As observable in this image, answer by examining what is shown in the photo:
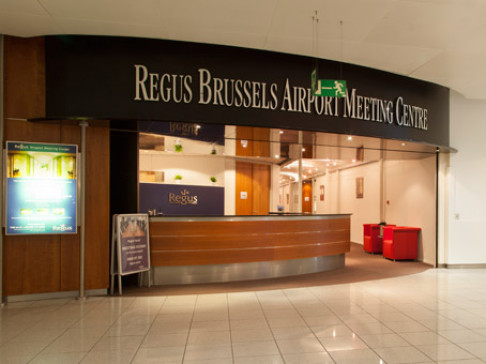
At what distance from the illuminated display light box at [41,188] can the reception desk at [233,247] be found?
1480 millimetres

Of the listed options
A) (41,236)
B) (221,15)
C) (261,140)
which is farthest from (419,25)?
(41,236)

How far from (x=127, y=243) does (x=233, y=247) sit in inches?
Result: 75.3

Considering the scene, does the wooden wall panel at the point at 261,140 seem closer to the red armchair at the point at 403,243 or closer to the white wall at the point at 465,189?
the red armchair at the point at 403,243

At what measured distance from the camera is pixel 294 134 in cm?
603

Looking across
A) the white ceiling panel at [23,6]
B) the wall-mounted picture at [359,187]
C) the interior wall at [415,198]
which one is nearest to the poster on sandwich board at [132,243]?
the white ceiling panel at [23,6]

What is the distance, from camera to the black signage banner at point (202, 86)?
490cm

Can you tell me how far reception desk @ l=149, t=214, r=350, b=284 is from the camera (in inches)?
236

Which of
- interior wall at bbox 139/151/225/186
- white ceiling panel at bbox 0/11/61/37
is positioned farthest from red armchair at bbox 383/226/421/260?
white ceiling panel at bbox 0/11/61/37

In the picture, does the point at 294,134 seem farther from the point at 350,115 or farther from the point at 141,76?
the point at 141,76

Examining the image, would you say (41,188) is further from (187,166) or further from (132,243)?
(187,166)

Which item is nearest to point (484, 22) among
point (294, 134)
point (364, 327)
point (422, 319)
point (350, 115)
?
point (350, 115)

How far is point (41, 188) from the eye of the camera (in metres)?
5.00

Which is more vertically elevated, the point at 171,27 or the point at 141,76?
the point at 171,27

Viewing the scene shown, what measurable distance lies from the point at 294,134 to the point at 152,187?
5340mm
